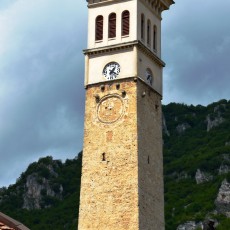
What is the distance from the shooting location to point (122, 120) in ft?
153

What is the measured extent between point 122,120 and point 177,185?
6108 centimetres

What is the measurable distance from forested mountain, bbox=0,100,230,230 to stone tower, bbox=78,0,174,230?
3948 cm

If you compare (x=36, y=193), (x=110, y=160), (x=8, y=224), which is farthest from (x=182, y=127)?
(x=8, y=224)

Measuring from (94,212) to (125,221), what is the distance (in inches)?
72.7

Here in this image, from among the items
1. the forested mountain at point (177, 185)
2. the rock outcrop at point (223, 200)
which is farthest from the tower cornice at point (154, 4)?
the rock outcrop at point (223, 200)

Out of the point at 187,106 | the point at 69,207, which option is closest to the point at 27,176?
the point at 69,207

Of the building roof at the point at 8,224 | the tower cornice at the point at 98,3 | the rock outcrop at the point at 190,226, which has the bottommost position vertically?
the building roof at the point at 8,224

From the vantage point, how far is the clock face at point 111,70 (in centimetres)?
4769

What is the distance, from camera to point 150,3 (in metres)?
50.7

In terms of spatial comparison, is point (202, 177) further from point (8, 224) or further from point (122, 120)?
point (8, 224)

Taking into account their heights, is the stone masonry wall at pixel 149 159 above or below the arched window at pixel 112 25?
below

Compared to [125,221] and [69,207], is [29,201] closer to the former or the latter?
[69,207]

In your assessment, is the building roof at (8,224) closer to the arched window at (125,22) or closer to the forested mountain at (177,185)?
the arched window at (125,22)

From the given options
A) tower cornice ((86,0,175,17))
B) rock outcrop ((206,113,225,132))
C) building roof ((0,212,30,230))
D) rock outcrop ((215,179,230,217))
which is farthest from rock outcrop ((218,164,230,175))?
building roof ((0,212,30,230))
